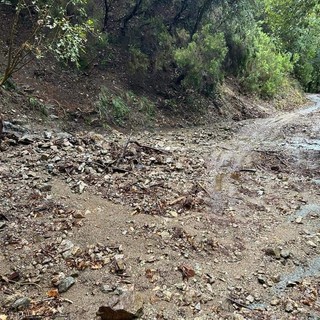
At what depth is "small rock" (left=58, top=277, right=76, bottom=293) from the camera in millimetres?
4121

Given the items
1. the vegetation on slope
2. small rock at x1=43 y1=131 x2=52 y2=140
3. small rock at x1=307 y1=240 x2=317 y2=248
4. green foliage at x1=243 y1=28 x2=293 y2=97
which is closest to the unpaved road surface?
small rock at x1=307 y1=240 x2=317 y2=248

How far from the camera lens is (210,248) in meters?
5.10

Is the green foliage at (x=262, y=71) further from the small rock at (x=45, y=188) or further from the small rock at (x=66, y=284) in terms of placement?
the small rock at (x=66, y=284)

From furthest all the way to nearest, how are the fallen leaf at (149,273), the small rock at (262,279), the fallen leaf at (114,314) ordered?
the small rock at (262,279), the fallen leaf at (149,273), the fallen leaf at (114,314)

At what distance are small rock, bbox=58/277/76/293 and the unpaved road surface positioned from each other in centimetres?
1

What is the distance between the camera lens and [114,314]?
3.70 m

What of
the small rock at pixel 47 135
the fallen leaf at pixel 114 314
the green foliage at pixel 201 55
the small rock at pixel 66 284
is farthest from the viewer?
the green foliage at pixel 201 55

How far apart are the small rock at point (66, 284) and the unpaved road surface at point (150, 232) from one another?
0.01m

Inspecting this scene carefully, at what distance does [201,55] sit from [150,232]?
782cm

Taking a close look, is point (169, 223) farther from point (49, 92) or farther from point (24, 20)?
point (24, 20)

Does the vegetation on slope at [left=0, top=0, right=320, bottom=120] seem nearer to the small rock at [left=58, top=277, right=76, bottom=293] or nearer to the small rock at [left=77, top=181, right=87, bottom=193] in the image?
the small rock at [left=77, top=181, right=87, bottom=193]

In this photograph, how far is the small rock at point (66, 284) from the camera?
412cm

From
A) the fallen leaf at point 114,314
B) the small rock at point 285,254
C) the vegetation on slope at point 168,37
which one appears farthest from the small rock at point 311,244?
the vegetation on slope at point 168,37

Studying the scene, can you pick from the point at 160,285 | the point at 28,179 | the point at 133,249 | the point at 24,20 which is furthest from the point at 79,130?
the point at 160,285
